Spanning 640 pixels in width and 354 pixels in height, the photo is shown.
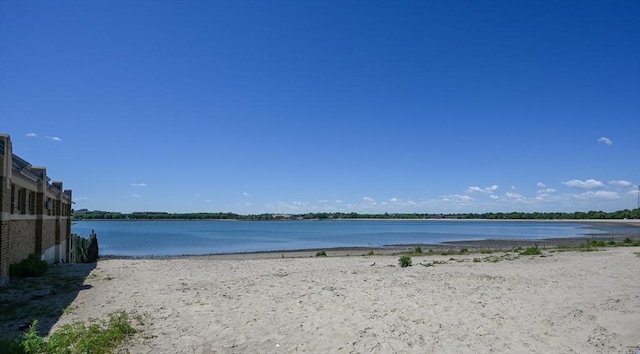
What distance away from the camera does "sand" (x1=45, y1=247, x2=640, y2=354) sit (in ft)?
26.3

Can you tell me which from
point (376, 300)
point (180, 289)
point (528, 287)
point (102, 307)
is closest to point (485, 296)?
point (528, 287)

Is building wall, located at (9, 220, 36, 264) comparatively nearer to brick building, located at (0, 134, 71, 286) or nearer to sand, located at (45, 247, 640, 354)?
brick building, located at (0, 134, 71, 286)

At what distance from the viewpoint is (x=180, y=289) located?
532 inches

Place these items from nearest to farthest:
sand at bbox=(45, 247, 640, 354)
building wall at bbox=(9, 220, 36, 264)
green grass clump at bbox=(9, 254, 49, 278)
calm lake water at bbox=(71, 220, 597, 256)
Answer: sand at bbox=(45, 247, 640, 354) → building wall at bbox=(9, 220, 36, 264) → green grass clump at bbox=(9, 254, 49, 278) → calm lake water at bbox=(71, 220, 597, 256)

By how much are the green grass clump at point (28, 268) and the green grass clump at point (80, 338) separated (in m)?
7.53

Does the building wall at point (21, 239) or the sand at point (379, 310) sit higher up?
the building wall at point (21, 239)

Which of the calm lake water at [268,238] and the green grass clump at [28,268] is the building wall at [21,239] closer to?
the green grass clump at [28,268]

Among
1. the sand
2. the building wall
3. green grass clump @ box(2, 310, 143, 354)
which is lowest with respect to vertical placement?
the sand

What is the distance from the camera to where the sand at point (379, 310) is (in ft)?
26.3

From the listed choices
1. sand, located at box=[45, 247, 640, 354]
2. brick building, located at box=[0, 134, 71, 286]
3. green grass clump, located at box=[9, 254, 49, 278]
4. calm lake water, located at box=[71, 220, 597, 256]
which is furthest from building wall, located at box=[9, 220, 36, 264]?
calm lake water, located at box=[71, 220, 597, 256]

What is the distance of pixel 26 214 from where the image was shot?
1609 centimetres

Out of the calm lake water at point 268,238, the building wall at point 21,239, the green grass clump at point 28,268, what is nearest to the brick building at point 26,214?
the building wall at point 21,239

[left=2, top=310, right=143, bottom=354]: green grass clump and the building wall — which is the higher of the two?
the building wall

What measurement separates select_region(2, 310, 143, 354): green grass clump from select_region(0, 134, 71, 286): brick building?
537 cm
